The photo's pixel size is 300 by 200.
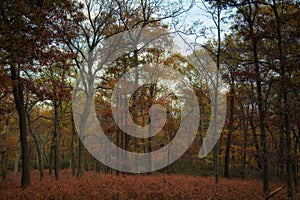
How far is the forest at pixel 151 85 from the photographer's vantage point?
9.03 m

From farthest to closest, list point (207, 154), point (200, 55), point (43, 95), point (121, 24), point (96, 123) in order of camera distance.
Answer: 1. point (96, 123)
2. point (207, 154)
3. point (200, 55)
4. point (121, 24)
5. point (43, 95)

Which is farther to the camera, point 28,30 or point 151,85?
point 151,85

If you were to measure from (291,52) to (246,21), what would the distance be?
8.59 feet

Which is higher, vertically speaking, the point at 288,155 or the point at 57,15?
the point at 57,15

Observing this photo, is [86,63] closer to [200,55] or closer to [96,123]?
[200,55]

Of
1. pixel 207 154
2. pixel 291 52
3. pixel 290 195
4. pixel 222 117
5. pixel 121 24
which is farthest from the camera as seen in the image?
pixel 207 154

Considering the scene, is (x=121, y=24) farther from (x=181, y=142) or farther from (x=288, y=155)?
(x=181, y=142)

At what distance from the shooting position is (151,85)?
84.1 feet

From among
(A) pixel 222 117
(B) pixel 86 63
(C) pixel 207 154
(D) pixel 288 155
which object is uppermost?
(B) pixel 86 63

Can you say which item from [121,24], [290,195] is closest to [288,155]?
[290,195]

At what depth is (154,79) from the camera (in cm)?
2542

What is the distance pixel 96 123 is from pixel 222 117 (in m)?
16.4

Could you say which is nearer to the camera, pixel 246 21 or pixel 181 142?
pixel 246 21

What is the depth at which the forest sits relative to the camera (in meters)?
9.03
